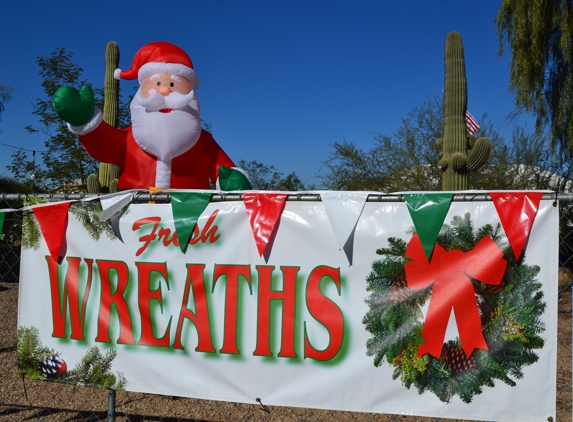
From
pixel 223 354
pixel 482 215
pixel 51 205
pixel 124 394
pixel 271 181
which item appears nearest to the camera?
pixel 482 215

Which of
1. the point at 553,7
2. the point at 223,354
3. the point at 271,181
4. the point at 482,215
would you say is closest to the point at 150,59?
the point at 223,354

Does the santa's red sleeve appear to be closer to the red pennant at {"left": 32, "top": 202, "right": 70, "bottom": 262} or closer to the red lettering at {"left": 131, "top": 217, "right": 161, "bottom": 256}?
the red pennant at {"left": 32, "top": 202, "right": 70, "bottom": 262}

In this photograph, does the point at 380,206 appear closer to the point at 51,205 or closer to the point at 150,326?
the point at 150,326

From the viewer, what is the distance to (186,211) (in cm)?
287

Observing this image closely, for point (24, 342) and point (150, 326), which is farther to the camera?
point (24, 342)

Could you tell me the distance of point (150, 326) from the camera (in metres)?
2.91

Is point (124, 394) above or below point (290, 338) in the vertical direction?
below

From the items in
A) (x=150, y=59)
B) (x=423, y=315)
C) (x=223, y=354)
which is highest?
(x=150, y=59)

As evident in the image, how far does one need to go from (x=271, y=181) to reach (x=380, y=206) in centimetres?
2045

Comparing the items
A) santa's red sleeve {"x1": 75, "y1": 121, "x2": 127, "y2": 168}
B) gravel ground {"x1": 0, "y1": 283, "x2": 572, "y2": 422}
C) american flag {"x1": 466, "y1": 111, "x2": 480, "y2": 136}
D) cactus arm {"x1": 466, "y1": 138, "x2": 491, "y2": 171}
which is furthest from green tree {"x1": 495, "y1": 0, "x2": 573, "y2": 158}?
santa's red sleeve {"x1": 75, "y1": 121, "x2": 127, "y2": 168}

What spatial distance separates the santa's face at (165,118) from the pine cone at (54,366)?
7.29 ft

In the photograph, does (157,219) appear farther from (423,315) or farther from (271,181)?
(271,181)

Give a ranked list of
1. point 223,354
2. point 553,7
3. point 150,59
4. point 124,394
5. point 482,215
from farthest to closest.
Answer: point 553,7
point 150,59
point 124,394
point 223,354
point 482,215

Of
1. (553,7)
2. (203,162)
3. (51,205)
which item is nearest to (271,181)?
(553,7)
